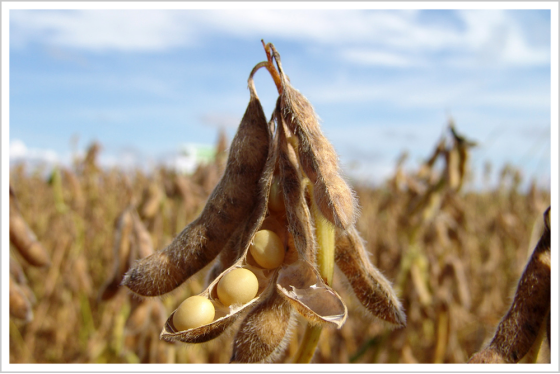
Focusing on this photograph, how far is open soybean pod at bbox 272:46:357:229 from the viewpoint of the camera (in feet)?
3.07

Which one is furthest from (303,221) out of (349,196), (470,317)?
(470,317)

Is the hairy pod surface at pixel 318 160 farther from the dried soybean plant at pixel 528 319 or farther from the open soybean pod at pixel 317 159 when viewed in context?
the dried soybean plant at pixel 528 319

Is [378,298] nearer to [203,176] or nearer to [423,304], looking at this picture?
[423,304]

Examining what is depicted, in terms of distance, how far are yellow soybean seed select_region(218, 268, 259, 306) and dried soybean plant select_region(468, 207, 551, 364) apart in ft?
2.26

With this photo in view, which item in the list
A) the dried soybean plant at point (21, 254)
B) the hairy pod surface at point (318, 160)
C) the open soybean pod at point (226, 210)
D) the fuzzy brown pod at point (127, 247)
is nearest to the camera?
the hairy pod surface at point (318, 160)

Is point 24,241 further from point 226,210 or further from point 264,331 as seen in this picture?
point 264,331

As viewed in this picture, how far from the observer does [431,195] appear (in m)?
3.32

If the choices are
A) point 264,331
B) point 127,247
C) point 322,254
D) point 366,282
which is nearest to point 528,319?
point 366,282

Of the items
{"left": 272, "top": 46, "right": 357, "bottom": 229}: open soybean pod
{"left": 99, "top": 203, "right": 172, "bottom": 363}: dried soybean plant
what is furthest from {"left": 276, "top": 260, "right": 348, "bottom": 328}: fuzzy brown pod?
{"left": 99, "top": 203, "right": 172, "bottom": 363}: dried soybean plant

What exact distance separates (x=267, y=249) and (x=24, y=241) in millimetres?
1543

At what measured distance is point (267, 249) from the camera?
103 centimetres

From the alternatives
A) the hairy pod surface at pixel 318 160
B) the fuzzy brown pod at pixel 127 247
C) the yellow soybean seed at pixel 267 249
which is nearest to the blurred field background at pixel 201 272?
the fuzzy brown pod at pixel 127 247

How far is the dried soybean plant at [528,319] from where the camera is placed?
1.18m

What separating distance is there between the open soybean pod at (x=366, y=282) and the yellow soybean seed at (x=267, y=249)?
0.19 m
